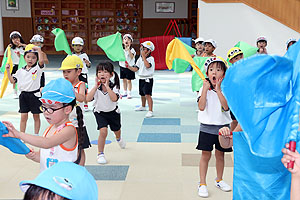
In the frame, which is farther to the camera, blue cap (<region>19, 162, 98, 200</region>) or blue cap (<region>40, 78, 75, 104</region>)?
blue cap (<region>40, 78, 75, 104</region>)

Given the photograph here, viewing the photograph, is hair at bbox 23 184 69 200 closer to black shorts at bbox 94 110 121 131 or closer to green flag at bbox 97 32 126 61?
black shorts at bbox 94 110 121 131

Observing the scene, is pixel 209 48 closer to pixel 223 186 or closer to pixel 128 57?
pixel 128 57

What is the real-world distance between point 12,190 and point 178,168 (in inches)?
76.7

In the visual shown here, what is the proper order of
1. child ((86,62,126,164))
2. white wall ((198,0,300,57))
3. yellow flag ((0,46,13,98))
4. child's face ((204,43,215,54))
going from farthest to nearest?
white wall ((198,0,300,57)) → child's face ((204,43,215,54)) → yellow flag ((0,46,13,98)) → child ((86,62,126,164))

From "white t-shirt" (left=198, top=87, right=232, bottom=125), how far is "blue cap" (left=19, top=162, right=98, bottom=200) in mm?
2668

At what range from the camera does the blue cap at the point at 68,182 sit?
4.25 ft

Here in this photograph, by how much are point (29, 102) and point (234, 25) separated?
23.0ft

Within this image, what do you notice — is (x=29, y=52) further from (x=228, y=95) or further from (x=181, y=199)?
(x=228, y=95)

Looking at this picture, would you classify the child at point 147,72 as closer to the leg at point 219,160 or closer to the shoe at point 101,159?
the shoe at point 101,159

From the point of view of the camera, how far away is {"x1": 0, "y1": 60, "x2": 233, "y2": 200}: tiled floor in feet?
13.7

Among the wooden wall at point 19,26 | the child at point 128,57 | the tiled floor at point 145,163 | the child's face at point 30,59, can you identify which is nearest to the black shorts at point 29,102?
the child's face at point 30,59

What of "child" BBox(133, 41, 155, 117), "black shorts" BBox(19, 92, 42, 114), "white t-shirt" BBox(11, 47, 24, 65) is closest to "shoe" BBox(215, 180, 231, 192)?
"black shorts" BBox(19, 92, 42, 114)

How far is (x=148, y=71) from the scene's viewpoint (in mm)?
7430

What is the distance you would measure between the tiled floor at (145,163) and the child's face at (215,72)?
124cm
